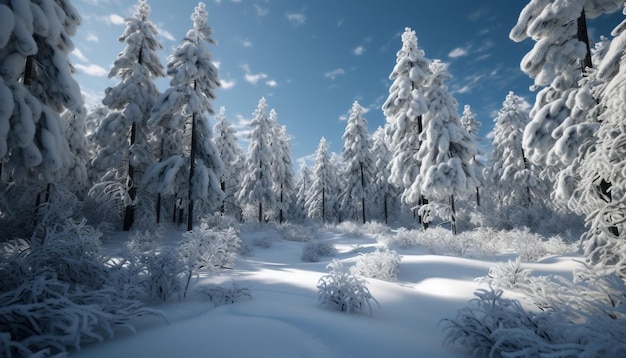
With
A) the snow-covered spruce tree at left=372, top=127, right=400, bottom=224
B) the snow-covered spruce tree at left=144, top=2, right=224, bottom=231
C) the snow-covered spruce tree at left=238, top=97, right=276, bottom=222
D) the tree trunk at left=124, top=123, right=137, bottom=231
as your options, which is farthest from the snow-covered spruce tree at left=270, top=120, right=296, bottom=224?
the tree trunk at left=124, top=123, right=137, bottom=231

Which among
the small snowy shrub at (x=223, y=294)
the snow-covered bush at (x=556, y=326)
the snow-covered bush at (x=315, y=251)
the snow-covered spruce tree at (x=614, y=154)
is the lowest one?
the snow-covered bush at (x=315, y=251)

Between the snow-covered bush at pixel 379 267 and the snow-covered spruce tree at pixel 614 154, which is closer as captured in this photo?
the snow-covered spruce tree at pixel 614 154

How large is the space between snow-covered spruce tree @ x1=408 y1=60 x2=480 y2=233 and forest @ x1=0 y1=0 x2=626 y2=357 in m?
0.08

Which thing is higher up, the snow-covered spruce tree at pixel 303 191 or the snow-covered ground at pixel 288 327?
the snow-covered spruce tree at pixel 303 191

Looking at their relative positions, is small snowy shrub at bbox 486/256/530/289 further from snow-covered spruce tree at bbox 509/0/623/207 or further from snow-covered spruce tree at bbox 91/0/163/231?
snow-covered spruce tree at bbox 91/0/163/231

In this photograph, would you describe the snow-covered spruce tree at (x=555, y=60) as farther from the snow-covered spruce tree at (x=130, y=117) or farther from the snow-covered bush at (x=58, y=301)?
the snow-covered spruce tree at (x=130, y=117)

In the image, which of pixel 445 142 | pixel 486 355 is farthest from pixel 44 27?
pixel 445 142

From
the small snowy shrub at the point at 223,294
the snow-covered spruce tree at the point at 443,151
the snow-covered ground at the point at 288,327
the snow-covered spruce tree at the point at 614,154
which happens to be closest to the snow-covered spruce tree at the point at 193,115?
the snow-covered ground at the point at 288,327

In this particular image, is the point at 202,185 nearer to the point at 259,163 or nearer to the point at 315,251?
the point at 315,251

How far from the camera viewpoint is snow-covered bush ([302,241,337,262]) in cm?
1026

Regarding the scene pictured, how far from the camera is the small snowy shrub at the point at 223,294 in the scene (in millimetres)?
4020

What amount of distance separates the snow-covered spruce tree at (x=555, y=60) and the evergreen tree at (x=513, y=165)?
18.9 metres

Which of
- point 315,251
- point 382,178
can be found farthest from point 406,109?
point 382,178

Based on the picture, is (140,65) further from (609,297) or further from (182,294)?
(609,297)
